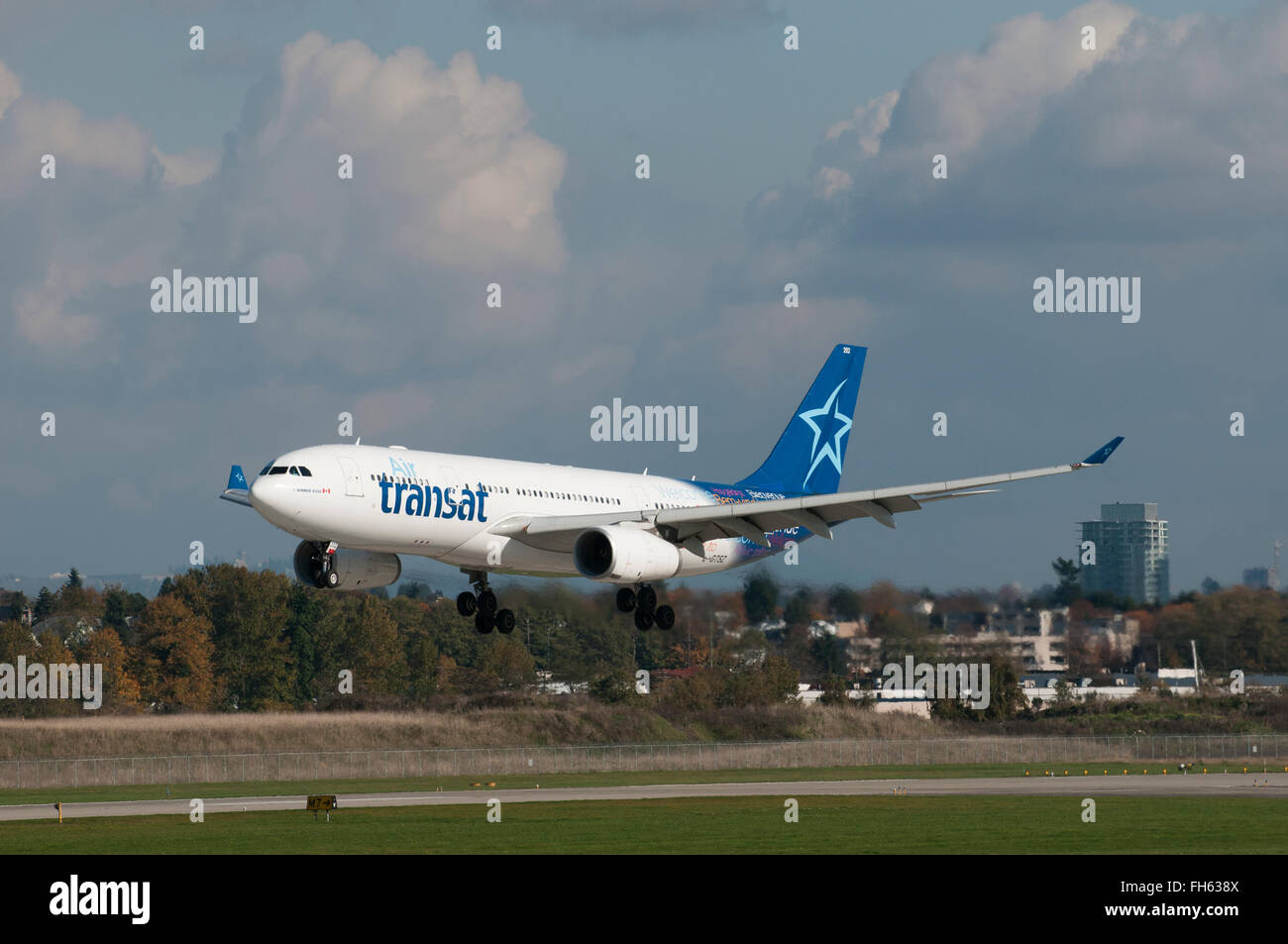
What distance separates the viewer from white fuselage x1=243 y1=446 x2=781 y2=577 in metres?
47.8

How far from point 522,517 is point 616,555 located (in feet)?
10.2

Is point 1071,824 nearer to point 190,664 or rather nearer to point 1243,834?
point 1243,834

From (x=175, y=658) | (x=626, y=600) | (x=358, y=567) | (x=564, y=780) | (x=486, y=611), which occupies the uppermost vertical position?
(x=358, y=567)

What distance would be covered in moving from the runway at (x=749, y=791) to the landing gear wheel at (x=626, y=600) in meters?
12.1

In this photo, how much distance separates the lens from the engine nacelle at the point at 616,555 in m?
52.9

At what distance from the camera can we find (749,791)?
71312 mm

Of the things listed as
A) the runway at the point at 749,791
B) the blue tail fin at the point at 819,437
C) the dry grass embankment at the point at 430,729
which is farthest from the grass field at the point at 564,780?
the blue tail fin at the point at 819,437

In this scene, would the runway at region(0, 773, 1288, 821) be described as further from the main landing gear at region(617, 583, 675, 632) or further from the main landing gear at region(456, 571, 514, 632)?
the main landing gear at region(617, 583, 675, 632)

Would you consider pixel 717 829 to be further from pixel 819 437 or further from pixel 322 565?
pixel 819 437

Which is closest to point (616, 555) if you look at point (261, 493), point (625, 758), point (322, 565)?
point (322, 565)

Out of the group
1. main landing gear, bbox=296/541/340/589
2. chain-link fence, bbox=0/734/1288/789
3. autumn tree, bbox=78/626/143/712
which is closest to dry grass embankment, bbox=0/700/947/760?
chain-link fence, bbox=0/734/1288/789

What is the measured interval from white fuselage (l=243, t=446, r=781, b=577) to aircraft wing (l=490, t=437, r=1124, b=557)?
453 millimetres

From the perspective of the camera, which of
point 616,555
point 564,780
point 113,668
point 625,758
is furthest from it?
point 113,668
